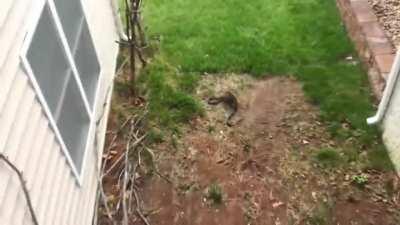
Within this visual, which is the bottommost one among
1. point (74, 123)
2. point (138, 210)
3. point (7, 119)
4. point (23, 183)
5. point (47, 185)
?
point (138, 210)

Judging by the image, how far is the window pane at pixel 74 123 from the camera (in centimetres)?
345

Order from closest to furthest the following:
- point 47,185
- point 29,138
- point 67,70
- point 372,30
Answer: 1. point 29,138
2. point 47,185
3. point 67,70
4. point 372,30

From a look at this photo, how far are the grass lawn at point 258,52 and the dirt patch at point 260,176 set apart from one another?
0.25 metres

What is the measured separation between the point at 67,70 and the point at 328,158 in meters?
2.29

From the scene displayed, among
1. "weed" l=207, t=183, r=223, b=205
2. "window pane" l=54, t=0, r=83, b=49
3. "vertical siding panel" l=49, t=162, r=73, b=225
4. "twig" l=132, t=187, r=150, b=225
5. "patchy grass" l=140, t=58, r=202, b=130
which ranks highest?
"window pane" l=54, t=0, r=83, b=49

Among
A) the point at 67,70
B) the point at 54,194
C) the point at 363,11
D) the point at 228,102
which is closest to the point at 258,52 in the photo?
the point at 228,102

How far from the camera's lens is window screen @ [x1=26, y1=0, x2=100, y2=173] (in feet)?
10.1

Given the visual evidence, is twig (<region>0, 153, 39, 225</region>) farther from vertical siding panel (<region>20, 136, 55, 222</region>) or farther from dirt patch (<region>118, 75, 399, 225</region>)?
dirt patch (<region>118, 75, 399, 225</region>)

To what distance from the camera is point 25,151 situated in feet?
8.80

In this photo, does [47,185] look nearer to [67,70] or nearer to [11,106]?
[11,106]

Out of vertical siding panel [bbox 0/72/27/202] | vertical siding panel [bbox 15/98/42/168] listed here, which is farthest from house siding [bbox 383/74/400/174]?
vertical siding panel [bbox 0/72/27/202]

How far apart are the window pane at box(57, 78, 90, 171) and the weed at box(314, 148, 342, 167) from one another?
1.98 metres

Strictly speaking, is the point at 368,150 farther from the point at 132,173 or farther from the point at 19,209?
the point at 19,209

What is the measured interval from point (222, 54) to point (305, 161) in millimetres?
1650
